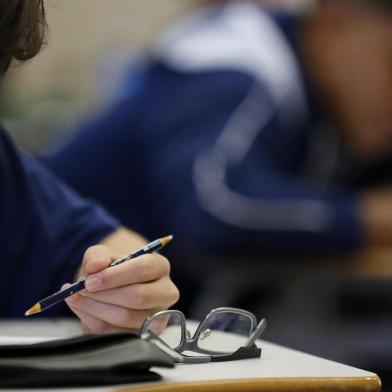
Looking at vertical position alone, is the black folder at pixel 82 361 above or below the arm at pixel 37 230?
below

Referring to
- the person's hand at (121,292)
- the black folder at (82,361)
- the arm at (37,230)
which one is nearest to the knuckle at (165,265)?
the person's hand at (121,292)

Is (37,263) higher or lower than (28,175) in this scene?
lower

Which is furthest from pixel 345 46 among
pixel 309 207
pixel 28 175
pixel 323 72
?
pixel 28 175

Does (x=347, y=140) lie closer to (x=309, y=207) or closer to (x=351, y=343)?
(x=309, y=207)

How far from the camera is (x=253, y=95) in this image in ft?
10.1

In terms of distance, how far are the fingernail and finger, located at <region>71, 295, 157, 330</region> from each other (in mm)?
71

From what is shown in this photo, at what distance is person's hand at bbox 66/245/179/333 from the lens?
1180 mm

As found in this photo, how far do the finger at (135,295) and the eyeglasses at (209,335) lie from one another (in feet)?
0.21

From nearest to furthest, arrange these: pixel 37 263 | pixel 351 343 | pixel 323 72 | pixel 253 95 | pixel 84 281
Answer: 1. pixel 84 281
2. pixel 37 263
3. pixel 351 343
4. pixel 253 95
5. pixel 323 72

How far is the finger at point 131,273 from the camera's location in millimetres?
1173

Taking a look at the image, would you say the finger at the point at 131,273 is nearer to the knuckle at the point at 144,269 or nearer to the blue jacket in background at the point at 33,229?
the knuckle at the point at 144,269

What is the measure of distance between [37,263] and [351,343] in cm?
140

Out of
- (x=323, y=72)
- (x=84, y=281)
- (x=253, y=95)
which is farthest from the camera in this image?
(x=323, y=72)

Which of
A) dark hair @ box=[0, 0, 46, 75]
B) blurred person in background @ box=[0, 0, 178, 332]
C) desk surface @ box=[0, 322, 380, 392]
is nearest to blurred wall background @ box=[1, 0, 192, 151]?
blurred person in background @ box=[0, 0, 178, 332]
